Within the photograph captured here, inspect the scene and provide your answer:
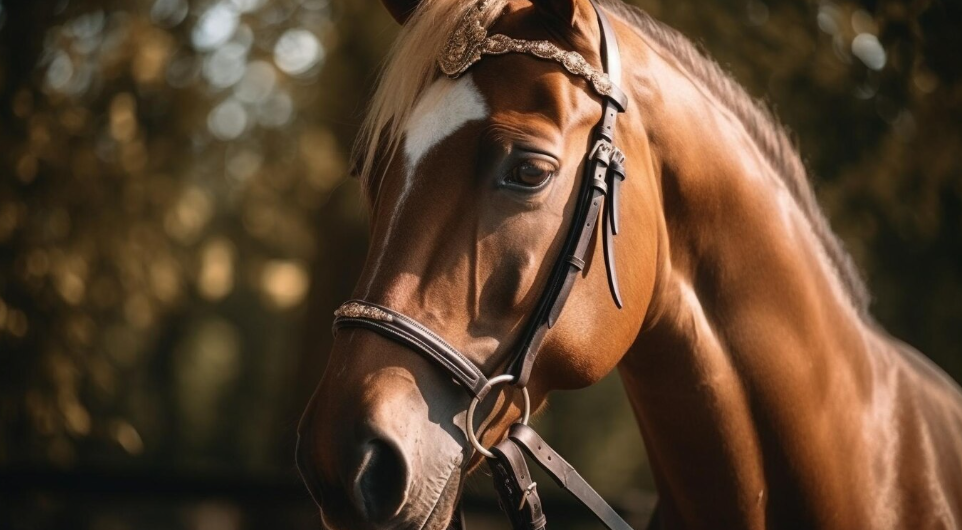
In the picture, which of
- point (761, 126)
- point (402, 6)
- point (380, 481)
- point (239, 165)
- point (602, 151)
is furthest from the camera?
point (239, 165)

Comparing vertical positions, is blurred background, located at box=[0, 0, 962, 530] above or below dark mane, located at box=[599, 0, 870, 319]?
below

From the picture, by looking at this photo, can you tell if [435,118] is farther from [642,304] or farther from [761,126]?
[761,126]

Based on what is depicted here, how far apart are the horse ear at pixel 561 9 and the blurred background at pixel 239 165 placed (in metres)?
1.91

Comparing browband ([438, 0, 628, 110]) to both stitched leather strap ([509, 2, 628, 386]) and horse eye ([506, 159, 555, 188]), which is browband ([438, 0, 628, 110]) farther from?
horse eye ([506, 159, 555, 188])

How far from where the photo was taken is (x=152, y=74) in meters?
5.60

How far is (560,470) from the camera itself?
5.90 feet

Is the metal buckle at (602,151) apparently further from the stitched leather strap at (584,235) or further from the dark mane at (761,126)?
the dark mane at (761,126)

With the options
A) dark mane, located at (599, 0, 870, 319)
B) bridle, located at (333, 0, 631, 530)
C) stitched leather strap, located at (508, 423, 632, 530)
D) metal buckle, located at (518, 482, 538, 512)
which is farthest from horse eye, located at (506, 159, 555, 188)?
dark mane, located at (599, 0, 870, 319)

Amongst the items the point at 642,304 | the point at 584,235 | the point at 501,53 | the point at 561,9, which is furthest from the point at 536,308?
the point at 561,9

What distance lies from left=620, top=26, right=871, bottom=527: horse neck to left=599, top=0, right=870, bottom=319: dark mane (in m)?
0.16

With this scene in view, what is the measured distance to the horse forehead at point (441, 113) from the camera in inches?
68.4

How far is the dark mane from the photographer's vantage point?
2.27 meters

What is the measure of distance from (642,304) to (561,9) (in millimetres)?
672

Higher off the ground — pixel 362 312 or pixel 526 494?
pixel 362 312
